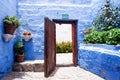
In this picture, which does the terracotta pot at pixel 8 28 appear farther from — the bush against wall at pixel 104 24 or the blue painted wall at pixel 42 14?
the bush against wall at pixel 104 24

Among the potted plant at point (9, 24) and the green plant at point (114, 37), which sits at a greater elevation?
the potted plant at point (9, 24)

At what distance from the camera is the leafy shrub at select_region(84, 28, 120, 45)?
716cm

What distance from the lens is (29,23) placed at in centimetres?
1034

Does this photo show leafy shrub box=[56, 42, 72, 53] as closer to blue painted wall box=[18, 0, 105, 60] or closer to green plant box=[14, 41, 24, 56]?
blue painted wall box=[18, 0, 105, 60]

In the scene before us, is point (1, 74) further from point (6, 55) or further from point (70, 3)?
point (70, 3)

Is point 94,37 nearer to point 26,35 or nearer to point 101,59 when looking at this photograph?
point 101,59

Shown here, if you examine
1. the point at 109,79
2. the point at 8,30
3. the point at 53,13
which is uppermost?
the point at 53,13

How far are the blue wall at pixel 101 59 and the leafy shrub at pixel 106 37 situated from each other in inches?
7.8

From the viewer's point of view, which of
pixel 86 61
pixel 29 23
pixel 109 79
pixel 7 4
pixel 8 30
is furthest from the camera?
pixel 29 23

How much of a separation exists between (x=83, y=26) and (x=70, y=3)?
1.22 m

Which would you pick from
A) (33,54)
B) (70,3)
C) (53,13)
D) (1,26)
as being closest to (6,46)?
(1,26)

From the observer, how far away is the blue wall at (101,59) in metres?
6.45

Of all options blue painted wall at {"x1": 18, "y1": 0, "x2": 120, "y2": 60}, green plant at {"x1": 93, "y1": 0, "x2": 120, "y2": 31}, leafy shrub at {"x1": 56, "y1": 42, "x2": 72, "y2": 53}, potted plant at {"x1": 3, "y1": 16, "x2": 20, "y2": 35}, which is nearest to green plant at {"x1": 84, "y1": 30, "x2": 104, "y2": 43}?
green plant at {"x1": 93, "y1": 0, "x2": 120, "y2": 31}

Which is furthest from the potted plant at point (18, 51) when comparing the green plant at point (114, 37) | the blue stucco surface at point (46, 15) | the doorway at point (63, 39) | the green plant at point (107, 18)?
the doorway at point (63, 39)
